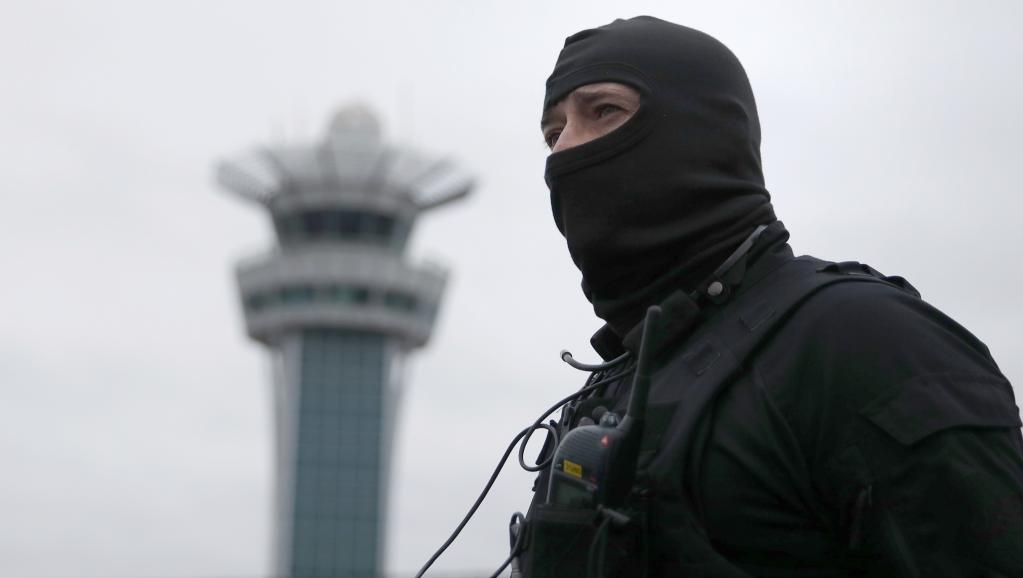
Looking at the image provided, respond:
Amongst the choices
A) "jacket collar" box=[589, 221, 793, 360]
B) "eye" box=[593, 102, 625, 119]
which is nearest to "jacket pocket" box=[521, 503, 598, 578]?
"jacket collar" box=[589, 221, 793, 360]

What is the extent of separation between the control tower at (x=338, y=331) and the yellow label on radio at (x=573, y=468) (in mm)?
53923

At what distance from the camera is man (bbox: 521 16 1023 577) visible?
2516 mm

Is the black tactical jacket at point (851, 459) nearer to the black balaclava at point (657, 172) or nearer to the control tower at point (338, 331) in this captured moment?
the black balaclava at point (657, 172)

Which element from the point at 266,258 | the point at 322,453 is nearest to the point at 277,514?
the point at 322,453

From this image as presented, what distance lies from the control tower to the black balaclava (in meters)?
53.5

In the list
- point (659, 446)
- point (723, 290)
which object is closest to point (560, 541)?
point (659, 446)

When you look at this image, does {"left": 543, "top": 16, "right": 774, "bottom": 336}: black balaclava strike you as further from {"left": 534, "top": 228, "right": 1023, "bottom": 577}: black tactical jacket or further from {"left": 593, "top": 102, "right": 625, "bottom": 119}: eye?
{"left": 534, "top": 228, "right": 1023, "bottom": 577}: black tactical jacket

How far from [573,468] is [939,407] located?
645 mm

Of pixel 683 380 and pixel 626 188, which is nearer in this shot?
pixel 683 380

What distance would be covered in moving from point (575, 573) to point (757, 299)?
618 millimetres

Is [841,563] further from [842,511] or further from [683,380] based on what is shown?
[683,380]

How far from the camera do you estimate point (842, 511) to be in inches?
103

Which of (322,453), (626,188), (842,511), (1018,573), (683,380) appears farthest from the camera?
(322,453)

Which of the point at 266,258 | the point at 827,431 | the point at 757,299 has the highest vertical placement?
the point at 266,258
